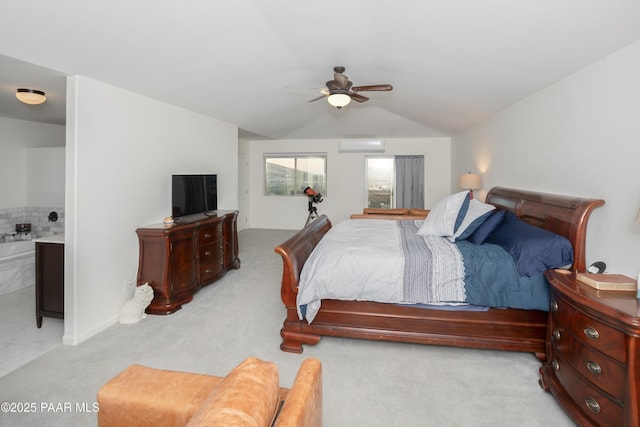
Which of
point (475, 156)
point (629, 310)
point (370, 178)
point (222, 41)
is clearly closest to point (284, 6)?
point (222, 41)

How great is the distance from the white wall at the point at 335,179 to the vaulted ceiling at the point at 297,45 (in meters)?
3.33

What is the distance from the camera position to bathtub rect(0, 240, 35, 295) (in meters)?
3.79

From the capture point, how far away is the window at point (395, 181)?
304 inches

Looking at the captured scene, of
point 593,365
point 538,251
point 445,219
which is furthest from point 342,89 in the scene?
point 593,365

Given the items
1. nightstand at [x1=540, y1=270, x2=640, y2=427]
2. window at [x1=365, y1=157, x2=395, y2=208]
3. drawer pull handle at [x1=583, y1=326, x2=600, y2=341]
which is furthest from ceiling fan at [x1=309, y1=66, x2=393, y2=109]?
window at [x1=365, y1=157, x2=395, y2=208]

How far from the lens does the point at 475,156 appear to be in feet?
18.0

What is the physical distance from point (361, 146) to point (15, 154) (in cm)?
608

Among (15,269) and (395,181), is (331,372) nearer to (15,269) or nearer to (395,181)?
(15,269)

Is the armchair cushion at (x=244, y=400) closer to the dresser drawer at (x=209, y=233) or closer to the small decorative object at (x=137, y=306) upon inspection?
the small decorative object at (x=137, y=306)

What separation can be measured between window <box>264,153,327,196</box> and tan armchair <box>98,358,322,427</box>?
698 cm

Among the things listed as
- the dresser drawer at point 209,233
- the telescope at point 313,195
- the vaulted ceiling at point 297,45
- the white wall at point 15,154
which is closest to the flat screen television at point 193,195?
the dresser drawer at point 209,233

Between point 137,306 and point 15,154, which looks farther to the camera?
point 15,154

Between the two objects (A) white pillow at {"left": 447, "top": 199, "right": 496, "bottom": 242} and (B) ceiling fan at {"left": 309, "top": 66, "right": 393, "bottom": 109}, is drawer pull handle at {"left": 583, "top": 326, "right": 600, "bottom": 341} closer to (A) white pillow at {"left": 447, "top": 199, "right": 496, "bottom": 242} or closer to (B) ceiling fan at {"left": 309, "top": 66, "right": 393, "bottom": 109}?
(A) white pillow at {"left": 447, "top": 199, "right": 496, "bottom": 242}

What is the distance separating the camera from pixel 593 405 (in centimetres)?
164
